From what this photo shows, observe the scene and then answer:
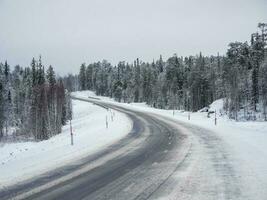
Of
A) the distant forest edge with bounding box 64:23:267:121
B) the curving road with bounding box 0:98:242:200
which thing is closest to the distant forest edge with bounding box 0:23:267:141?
the distant forest edge with bounding box 64:23:267:121

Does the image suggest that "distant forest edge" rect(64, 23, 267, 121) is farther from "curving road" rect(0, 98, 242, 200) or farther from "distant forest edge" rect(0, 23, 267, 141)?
"curving road" rect(0, 98, 242, 200)

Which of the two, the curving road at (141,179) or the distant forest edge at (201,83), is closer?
the curving road at (141,179)

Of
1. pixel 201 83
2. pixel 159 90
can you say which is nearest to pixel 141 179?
pixel 201 83

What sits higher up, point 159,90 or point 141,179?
point 159,90

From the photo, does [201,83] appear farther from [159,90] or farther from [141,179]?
[141,179]

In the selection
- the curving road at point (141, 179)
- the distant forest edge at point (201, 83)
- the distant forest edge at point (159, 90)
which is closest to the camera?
the curving road at point (141, 179)

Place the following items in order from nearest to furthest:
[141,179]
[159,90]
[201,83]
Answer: [141,179], [201,83], [159,90]

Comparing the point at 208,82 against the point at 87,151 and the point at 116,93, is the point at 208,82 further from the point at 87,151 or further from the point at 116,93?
the point at 87,151

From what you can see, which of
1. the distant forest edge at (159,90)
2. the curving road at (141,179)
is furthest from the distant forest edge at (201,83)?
the curving road at (141,179)

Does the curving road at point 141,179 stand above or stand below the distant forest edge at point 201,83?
below

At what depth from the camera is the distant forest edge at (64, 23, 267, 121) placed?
2881 inches

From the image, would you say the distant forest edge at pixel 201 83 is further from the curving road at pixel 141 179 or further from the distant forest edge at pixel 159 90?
the curving road at pixel 141 179

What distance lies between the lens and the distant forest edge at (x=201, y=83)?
7319 cm

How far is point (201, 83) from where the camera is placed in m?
107
